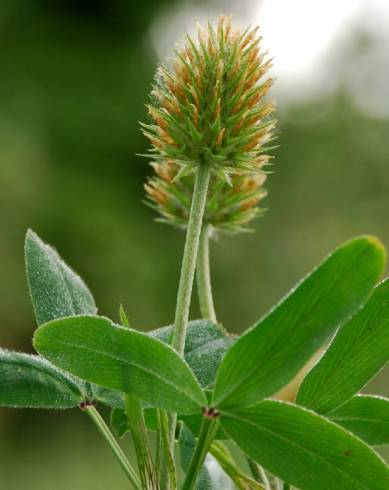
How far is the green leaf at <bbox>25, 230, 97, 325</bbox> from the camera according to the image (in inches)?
21.0

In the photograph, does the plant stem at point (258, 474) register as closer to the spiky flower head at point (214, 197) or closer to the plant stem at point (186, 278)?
the plant stem at point (186, 278)

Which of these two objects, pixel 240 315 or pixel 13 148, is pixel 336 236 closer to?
pixel 240 315

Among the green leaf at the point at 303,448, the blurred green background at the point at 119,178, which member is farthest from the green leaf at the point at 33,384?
the blurred green background at the point at 119,178

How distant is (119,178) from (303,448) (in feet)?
28.0

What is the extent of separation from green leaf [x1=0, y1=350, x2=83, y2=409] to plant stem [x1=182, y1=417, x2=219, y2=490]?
0.37 ft

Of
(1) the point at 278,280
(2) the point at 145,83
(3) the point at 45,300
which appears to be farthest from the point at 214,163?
(2) the point at 145,83

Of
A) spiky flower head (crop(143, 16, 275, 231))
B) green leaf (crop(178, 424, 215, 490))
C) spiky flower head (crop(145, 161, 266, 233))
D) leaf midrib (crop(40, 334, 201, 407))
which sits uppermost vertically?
spiky flower head (crop(143, 16, 275, 231))

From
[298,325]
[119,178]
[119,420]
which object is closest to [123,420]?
[119,420]

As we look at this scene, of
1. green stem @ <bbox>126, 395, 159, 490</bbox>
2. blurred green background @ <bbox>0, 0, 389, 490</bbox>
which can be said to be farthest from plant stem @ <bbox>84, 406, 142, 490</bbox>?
blurred green background @ <bbox>0, 0, 389, 490</bbox>

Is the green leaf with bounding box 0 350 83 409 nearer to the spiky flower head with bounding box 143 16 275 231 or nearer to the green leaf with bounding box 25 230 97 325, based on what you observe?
the green leaf with bounding box 25 230 97 325

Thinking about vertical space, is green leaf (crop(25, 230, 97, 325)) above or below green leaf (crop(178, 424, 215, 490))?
above

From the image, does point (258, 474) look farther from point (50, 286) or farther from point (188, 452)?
point (50, 286)

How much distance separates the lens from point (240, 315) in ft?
28.7

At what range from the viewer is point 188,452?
582mm
